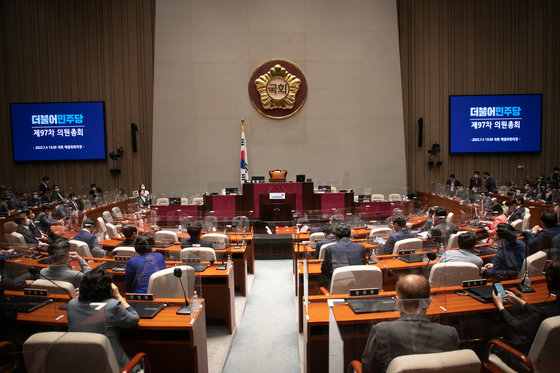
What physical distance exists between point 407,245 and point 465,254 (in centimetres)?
114

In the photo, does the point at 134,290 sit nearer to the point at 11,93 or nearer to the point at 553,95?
the point at 11,93

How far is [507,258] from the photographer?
3619 mm

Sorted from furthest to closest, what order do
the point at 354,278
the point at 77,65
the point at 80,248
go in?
the point at 77,65
the point at 80,248
the point at 354,278

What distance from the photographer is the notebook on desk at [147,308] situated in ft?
9.45

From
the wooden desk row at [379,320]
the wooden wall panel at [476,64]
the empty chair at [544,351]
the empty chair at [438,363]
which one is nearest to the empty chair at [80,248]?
the wooden desk row at [379,320]

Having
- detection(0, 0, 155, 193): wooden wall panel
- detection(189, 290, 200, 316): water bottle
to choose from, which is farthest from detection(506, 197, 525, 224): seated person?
detection(0, 0, 155, 193): wooden wall panel

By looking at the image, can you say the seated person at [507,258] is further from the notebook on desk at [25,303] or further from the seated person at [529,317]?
the notebook on desk at [25,303]

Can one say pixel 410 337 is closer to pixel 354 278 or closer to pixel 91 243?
pixel 354 278

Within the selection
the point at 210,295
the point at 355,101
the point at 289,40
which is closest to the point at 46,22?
the point at 289,40

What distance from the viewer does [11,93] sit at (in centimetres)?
1327

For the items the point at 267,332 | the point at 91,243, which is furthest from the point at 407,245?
the point at 91,243

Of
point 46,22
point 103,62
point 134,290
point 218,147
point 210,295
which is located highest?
point 46,22

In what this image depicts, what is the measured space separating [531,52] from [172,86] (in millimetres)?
11717

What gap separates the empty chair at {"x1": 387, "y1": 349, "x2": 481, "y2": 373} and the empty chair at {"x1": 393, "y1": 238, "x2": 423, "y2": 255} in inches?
125
